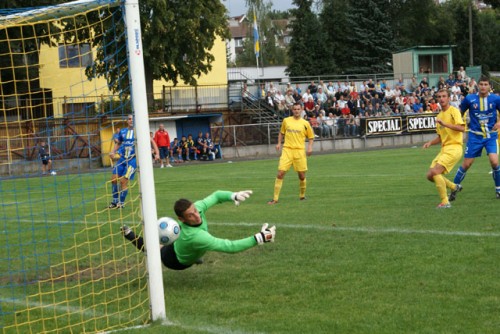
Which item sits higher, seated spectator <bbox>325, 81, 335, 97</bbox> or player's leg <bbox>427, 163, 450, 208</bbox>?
seated spectator <bbox>325, 81, 335, 97</bbox>

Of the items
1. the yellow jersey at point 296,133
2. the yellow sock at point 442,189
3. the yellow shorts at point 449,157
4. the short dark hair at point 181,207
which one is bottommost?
the yellow sock at point 442,189

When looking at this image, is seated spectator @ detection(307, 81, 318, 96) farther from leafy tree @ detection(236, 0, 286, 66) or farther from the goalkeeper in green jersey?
leafy tree @ detection(236, 0, 286, 66)

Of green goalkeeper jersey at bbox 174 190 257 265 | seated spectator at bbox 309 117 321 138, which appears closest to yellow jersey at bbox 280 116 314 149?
green goalkeeper jersey at bbox 174 190 257 265

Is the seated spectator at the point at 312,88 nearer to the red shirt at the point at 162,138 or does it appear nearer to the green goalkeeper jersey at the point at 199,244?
the red shirt at the point at 162,138

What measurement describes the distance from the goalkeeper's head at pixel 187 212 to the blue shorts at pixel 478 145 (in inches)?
303

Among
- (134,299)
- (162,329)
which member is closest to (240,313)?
(162,329)

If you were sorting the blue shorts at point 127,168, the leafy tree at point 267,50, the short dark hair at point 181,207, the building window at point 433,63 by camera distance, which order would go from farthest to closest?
the leafy tree at point 267,50, the building window at point 433,63, the blue shorts at point 127,168, the short dark hair at point 181,207

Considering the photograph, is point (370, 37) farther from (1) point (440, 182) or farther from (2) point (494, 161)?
(1) point (440, 182)

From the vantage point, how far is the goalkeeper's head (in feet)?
24.7

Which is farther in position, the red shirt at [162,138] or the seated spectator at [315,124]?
the seated spectator at [315,124]

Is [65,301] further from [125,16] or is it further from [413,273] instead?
[413,273]

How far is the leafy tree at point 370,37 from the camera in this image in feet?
225

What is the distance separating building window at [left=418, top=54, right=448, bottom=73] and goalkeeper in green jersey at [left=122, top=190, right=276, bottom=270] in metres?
50.5

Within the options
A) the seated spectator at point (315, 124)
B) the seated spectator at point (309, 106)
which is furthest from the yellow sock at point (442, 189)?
the seated spectator at point (309, 106)
